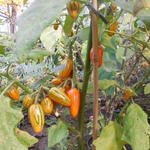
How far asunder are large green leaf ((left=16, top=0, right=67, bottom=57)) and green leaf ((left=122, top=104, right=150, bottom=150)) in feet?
1.47

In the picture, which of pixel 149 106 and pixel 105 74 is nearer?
pixel 105 74

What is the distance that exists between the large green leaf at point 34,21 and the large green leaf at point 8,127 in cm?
14

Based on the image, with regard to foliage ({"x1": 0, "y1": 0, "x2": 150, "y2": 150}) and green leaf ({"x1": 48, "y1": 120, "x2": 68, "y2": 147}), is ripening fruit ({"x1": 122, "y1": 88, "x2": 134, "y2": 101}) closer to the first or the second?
foliage ({"x1": 0, "y1": 0, "x2": 150, "y2": 150})

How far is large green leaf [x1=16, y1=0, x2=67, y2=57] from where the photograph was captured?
0.30 m

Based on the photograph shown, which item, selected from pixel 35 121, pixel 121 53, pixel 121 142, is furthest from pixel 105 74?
pixel 35 121

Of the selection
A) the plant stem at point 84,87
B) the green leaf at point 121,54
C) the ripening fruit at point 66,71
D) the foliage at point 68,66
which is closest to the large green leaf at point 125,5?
the foliage at point 68,66

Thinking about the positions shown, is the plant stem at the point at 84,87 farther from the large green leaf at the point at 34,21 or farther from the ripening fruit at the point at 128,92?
the large green leaf at the point at 34,21

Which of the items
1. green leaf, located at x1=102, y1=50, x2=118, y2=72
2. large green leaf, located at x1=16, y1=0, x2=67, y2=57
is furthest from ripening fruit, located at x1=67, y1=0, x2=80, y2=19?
green leaf, located at x1=102, y1=50, x2=118, y2=72

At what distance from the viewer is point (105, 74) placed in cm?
91

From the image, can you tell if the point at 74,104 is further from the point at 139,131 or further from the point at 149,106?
the point at 149,106

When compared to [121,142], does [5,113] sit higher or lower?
higher

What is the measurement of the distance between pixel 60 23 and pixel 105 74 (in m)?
0.27

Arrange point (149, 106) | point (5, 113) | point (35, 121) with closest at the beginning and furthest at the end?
1. point (5, 113)
2. point (35, 121)
3. point (149, 106)

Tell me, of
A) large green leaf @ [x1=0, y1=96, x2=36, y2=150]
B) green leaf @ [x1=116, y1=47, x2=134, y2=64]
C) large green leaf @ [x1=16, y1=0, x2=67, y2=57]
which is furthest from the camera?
green leaf @ [x1=116, y1=47, x2=134, y2=64]
